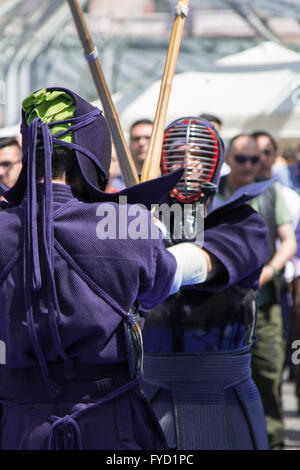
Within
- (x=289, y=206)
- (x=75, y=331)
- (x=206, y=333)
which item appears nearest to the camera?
(x=75, y=331)

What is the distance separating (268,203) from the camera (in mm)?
4609

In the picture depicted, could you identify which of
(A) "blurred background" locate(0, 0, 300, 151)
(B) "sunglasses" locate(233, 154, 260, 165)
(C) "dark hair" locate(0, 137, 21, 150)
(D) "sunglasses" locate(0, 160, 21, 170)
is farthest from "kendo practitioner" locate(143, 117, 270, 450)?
(A) "blurred background" locate(0, 0, 300, 151)

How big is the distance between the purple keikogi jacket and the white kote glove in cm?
19

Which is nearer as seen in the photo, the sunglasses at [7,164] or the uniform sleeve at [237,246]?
the uniform sleeve at [237,246]

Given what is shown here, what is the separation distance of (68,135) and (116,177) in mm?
3409

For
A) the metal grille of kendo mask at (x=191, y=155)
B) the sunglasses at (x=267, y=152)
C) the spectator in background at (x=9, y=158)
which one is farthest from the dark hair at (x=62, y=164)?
the sunglasses at (x=267, y=152)

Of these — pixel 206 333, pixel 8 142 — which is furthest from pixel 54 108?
pixel 8 142

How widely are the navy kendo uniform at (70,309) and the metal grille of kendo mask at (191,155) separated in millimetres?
684

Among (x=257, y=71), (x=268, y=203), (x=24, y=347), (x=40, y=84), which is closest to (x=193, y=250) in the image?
(x=24, y=347)

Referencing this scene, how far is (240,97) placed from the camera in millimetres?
7465

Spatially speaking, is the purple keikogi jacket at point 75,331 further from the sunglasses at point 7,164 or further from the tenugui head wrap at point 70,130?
the sunglasses at point 7,164

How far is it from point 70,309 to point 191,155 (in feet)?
3.33

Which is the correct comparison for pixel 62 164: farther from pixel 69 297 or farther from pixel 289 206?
pixel 289 206

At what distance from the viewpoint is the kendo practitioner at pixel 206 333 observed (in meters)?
2.61
